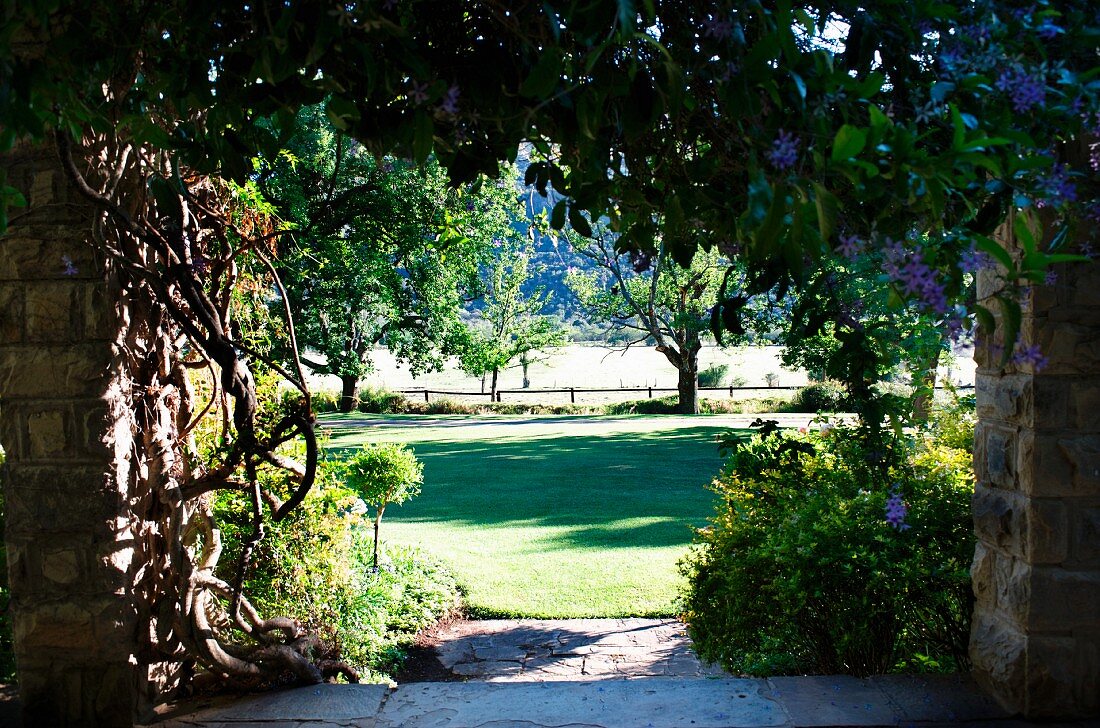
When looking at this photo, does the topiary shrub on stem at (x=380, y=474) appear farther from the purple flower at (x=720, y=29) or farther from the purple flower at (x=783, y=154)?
the purple flower at (x=783, y=154)

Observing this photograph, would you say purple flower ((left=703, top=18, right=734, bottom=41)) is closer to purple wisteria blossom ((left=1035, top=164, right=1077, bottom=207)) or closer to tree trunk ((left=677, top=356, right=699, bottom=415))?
purple wisteria blossom ((left=1035, top=164, right=1077, bottom=207))

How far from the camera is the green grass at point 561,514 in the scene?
5.63 metres

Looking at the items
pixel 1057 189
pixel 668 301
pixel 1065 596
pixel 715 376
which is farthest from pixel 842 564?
pixel 715 376

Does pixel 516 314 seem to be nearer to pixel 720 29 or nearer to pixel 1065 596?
pixel 1065 596

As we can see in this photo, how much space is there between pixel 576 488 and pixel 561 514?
1.47 meters

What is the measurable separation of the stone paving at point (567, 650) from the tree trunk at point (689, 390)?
47.4 feet

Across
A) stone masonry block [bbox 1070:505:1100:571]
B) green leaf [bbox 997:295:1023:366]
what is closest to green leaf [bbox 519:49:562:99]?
green leaf [bbox 997:295:1023:366]

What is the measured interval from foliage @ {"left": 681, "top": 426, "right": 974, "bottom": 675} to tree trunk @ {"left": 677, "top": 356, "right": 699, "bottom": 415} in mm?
15708

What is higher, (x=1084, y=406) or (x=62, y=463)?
(x=1084, y=406)

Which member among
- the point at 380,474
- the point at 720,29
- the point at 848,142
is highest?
the point at 720,29

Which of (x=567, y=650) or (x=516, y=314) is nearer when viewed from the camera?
(x=567, y=650)

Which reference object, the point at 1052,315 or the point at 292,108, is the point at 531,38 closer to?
the point at 292,108

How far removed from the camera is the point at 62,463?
220 centimetres

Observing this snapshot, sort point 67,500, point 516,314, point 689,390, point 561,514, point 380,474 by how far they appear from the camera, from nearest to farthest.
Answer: point 67,500
point 380,474
point 561,514
point 689,390
point 516,314
